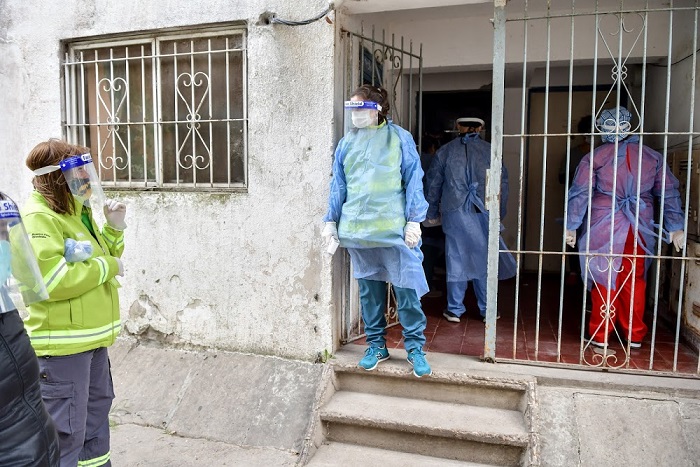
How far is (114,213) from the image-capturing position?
285cm

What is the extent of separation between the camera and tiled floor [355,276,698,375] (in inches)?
152

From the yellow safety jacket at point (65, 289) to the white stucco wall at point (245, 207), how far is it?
1.54 metres

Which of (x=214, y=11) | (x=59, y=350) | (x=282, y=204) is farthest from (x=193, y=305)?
(x=214, y=11)

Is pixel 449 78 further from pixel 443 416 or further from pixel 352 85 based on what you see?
pixel 443 416

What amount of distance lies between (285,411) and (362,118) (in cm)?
195

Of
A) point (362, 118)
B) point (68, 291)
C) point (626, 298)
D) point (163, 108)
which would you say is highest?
point (163, 108)

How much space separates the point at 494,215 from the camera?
3.76m

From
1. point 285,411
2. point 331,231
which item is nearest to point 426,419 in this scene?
point 285,411

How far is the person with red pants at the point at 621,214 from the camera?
392 cm

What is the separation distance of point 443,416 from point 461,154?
245 centimetres

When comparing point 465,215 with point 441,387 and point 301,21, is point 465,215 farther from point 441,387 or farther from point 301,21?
point 301,21

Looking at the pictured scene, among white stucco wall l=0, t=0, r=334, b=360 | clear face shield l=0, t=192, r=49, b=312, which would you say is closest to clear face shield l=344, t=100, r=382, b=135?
white stucco wall l=0, t=0, r=334, b=360

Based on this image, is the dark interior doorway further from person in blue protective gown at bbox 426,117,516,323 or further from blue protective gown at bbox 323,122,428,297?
blue protective gown at bbox 323,122,428,297

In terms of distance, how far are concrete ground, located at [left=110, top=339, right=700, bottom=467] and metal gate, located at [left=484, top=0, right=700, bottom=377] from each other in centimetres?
28
